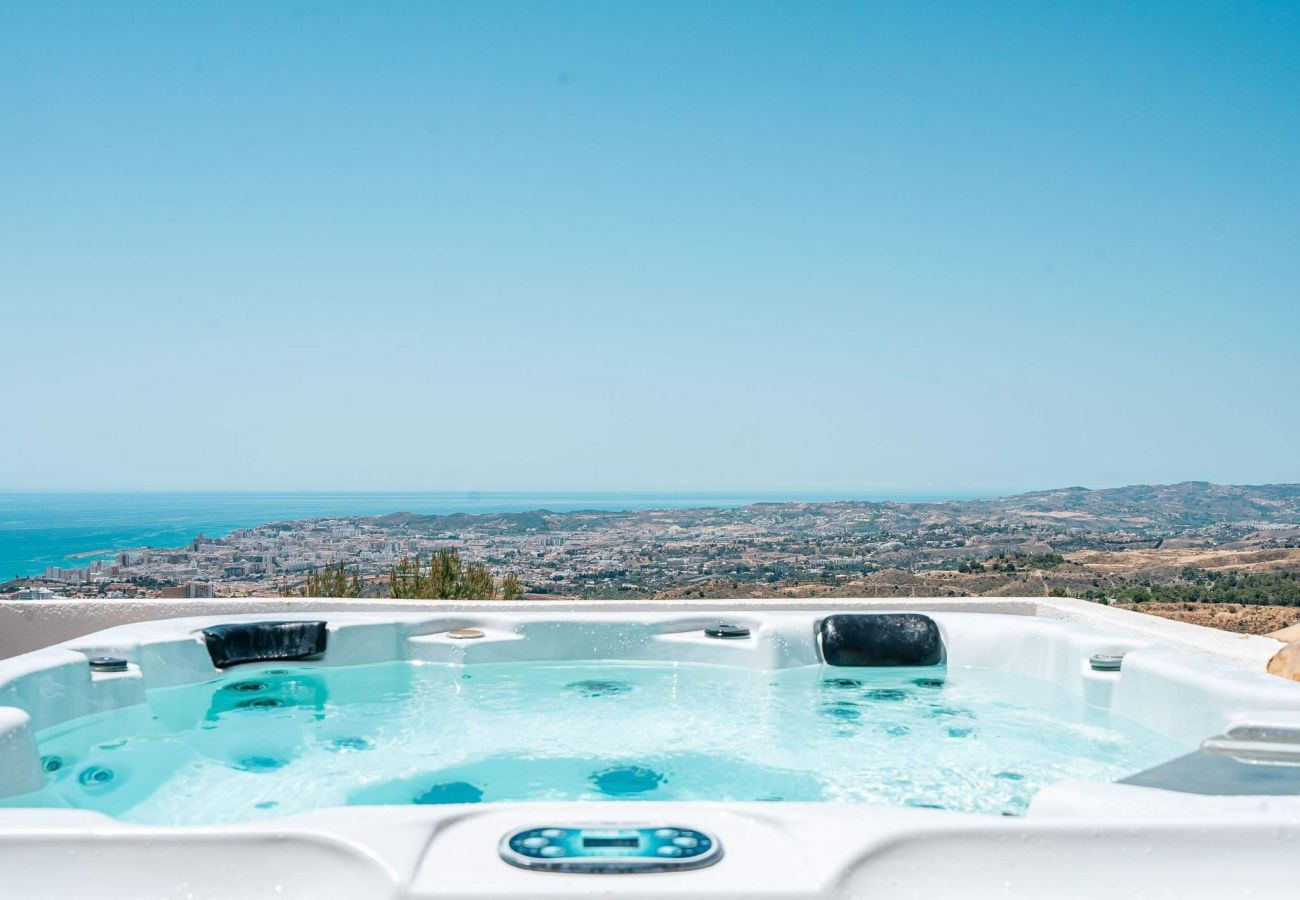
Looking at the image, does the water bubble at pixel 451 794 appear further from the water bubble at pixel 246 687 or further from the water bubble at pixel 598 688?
the water bubble at pixel 246 687

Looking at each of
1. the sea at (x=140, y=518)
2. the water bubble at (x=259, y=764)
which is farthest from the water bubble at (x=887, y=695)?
the sea at (x=140, y=518)

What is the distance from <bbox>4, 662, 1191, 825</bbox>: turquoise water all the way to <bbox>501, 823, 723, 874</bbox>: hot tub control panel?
4.37 feet

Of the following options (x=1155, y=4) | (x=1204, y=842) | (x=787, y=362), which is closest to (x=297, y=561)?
(x=1204, y=842)

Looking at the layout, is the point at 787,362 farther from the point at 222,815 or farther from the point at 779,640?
the point at 222,815

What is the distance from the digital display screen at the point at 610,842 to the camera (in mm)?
1303

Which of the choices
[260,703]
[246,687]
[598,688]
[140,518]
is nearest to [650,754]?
[598,688]

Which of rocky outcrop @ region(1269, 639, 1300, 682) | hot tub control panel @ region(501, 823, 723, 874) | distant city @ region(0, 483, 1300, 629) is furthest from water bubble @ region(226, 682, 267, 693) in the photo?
rocky outcrop @ region(1269, 639, 1300, 682)

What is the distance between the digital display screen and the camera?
1.30m

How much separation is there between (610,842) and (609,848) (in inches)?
0.8

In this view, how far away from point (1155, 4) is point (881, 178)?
3990 millimetres

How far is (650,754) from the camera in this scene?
2.98 metres

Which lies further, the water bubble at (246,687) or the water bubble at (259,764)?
the water bubble at (246,687)

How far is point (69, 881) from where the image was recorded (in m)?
1.24

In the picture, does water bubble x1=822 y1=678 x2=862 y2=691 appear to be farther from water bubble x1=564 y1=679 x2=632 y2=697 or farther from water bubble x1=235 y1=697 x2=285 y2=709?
water bubble x1=235 y1=697 x2=285 y2=709
